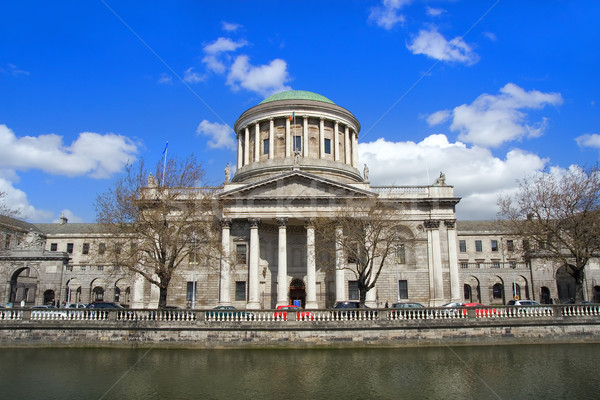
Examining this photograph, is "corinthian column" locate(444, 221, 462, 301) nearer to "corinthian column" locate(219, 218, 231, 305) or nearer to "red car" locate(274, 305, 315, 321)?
"corinthian column" locate(219, 218, 231, 305)

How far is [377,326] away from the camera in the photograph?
23922 millimetres

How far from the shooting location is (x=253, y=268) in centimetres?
3962

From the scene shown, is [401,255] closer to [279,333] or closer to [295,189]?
[295,189]

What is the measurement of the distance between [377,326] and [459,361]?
545 centimetres

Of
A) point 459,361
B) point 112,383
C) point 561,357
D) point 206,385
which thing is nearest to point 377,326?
point 459,361

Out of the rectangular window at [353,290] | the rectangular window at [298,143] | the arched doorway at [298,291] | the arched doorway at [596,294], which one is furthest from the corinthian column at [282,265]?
the arched doorway at [596,294]

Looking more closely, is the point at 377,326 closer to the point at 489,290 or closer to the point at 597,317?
the point at 597,317

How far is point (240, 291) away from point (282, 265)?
5.12m

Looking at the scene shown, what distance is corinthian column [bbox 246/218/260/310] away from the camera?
1527 inches

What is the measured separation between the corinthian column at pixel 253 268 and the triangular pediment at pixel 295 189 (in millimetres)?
2524

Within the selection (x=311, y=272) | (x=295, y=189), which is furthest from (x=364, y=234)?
(x=295, y=189)

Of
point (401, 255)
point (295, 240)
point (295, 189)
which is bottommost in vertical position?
point (401, 255)

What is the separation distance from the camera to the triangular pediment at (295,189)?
40.3 metres

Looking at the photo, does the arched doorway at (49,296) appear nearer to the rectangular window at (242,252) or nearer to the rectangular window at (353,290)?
the rectangular window at (242,252)
